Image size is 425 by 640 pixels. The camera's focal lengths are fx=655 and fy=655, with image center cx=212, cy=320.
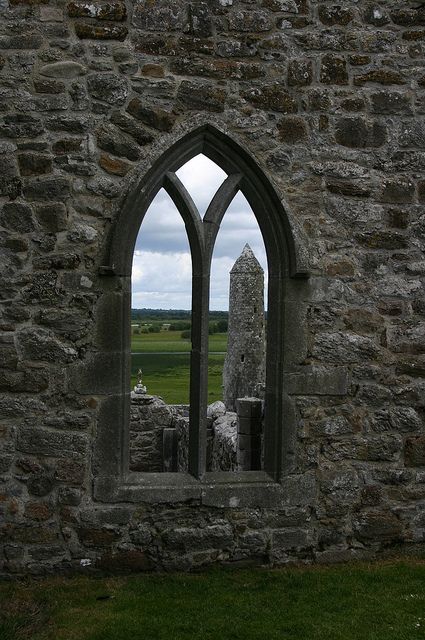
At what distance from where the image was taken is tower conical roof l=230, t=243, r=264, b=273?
33.8 ft

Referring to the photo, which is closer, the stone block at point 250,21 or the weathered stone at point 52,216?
the weathered stone at point 52,216

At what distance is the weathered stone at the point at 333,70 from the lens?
518 centimetres

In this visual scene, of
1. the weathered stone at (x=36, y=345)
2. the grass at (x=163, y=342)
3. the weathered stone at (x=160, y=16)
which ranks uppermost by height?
the weathered stone at (x=160, y=16)

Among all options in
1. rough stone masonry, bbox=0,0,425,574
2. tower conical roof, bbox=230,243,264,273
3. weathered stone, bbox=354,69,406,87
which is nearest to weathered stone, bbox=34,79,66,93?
rough stone masonry, bbox=0,0,425,574

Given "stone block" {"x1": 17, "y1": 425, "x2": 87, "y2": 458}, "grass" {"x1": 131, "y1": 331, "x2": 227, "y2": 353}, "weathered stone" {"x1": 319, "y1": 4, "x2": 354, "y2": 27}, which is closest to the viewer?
"stone block" {"x1": 17, "y1": 425, "x2": 87, "y2": 458}

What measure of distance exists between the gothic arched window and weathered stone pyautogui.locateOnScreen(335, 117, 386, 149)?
75 centimetres

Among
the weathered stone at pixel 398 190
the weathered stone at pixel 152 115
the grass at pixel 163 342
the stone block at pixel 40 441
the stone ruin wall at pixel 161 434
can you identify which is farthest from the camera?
the grass at pixel 163 342

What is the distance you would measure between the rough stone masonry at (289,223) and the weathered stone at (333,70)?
0.04 feet

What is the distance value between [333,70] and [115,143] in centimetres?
183

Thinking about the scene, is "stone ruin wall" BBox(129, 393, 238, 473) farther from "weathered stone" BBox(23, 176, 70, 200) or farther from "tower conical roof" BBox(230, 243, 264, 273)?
"weathered stone" BBox(23, 176, 70, 200)

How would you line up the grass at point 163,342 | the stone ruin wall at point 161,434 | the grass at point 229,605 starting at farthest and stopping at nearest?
the grass at point 163,342 < the stone ruin wall at point 161,434 < the grass at point 229,605

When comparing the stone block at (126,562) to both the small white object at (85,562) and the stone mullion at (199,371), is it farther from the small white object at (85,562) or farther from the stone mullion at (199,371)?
the stone mullion at (199,371)

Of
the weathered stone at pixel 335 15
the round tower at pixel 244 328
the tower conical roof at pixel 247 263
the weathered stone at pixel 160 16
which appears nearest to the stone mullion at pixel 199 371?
the weathered stone at pixel 160 16

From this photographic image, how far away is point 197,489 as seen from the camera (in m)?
5.02
